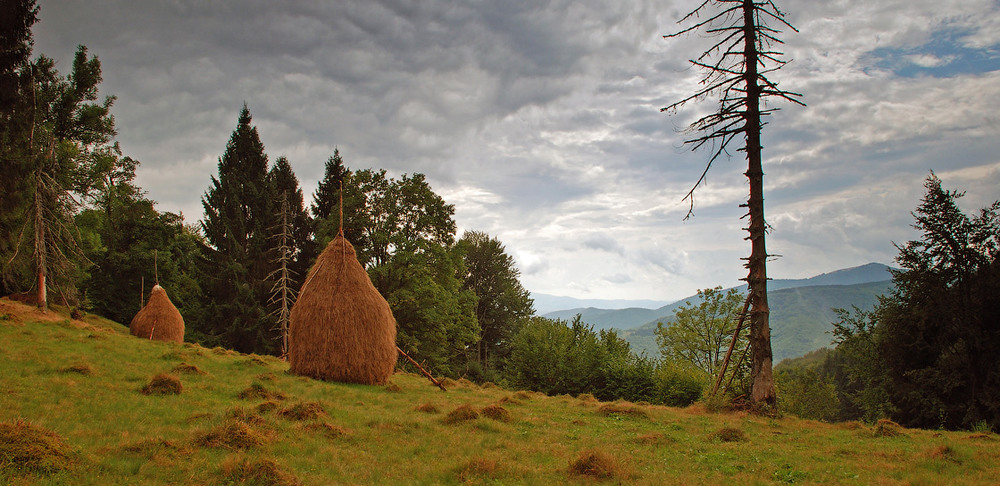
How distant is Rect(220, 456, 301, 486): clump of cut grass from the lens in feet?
20.9

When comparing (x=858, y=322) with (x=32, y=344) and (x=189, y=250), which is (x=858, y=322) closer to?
(x=32, y=344)

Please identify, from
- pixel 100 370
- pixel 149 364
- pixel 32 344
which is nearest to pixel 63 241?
pixel 32 344

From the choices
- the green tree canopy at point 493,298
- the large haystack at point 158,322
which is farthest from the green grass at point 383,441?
the green tree canopy at point 493,298

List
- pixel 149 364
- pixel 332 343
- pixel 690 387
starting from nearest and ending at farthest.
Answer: pixel 149 364
pixel 332 343
pixel 690 387

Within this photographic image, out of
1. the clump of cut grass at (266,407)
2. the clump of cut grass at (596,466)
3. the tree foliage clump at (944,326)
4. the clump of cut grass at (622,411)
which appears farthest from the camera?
the tree foliage clump at (944,326)

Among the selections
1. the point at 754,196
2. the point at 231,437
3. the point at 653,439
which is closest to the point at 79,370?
the point at 231,437

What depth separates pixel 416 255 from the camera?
102 ft

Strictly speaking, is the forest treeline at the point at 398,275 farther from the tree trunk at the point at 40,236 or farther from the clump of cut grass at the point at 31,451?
the clump of cut grass at the point at 31,451

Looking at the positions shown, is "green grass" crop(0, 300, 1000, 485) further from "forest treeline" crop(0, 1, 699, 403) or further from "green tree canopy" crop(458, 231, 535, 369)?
"green tree canopy" crop(458, 231, 535, 369)

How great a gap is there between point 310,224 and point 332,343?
93.4ft

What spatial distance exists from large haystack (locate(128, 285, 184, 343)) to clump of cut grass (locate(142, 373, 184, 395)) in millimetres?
18113

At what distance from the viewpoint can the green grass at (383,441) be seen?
22.5 ft

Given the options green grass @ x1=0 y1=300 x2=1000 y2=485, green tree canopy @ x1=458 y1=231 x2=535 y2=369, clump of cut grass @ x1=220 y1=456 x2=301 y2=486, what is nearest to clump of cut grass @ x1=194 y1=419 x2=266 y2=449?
green grass @ x1=0 y1=300 x2=1000 y2=485

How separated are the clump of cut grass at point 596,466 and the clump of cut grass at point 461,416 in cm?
404
